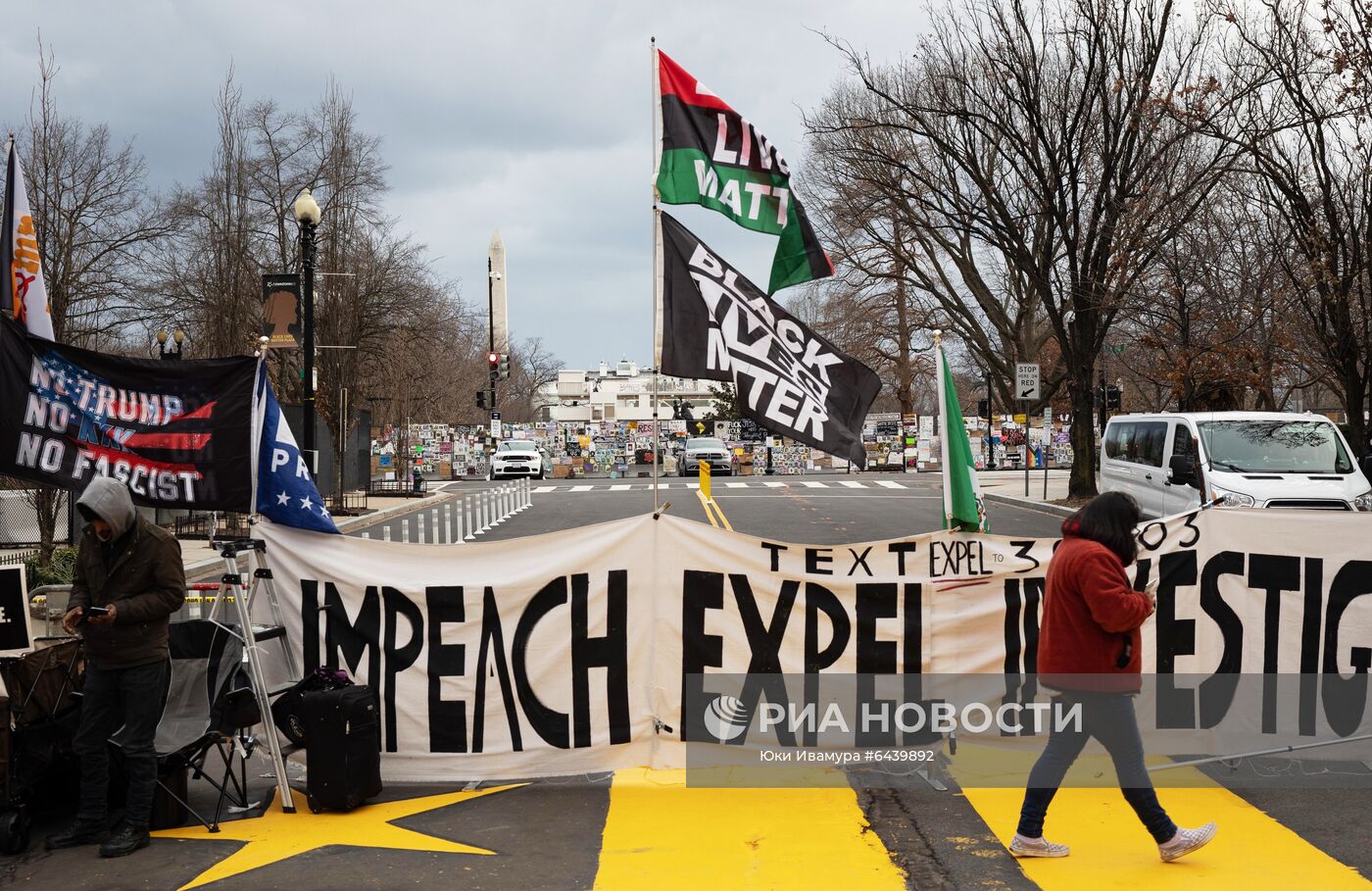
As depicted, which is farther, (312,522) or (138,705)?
(312,522)

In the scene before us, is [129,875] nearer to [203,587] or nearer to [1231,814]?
[203,587]

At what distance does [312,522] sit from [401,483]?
3853cm

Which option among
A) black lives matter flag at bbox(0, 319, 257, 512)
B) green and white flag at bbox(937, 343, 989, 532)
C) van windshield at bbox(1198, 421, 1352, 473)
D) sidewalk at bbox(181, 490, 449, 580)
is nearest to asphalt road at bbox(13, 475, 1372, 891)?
green and white flag at bbox(937, 343, 989, 532)

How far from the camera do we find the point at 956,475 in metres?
7.18

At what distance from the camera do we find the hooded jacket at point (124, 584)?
5.70 meters

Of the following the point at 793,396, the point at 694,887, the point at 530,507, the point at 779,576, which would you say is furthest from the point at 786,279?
the point at 530,507

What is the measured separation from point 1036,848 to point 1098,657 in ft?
3.25

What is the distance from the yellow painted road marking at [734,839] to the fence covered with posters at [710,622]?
476 millimetres

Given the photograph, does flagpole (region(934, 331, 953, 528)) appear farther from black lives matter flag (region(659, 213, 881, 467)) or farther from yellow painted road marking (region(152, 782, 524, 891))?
yellow painted road marking (region(152, 782, 524, 891))

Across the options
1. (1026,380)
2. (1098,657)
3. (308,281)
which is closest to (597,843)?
(1098,657)

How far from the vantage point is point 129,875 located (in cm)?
544

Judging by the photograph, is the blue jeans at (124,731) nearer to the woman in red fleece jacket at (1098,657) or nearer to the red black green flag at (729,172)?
the red black green flag at (729,172)

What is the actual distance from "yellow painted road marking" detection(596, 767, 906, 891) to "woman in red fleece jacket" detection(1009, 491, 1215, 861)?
0.82 metres

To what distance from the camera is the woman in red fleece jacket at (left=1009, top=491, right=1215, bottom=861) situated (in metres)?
5.09
